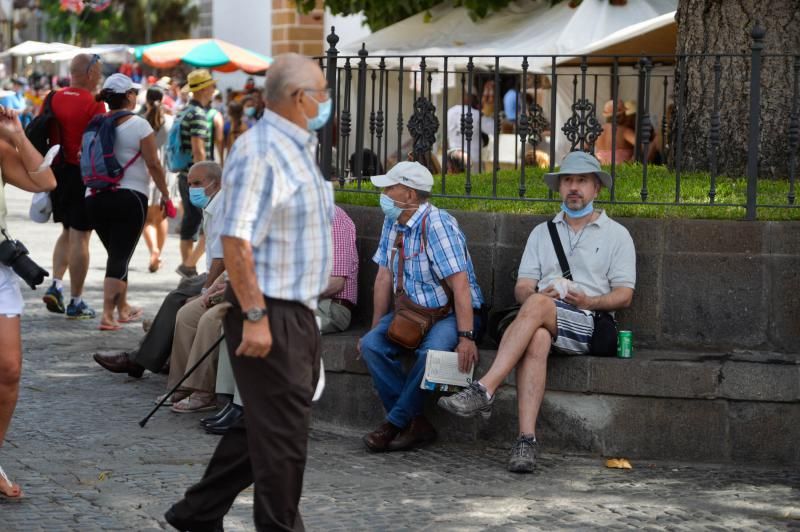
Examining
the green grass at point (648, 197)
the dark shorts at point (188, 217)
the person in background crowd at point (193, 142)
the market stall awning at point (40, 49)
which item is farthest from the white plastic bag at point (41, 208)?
the market stall awning at point (40, 49)

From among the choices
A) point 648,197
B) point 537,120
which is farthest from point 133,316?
point 648,197

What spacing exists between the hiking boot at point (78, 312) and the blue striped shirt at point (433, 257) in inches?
176

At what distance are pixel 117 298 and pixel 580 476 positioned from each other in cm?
493

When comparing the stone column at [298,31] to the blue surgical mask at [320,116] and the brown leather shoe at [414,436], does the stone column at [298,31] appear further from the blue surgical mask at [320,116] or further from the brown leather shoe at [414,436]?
the blue surgical mask at [320,116]

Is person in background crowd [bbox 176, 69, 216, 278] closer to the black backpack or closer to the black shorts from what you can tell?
the black shorts

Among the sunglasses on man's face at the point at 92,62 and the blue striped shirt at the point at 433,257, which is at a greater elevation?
the sunglasses on man's face at the point at 92,62

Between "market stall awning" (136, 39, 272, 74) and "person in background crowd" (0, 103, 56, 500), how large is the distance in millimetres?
16055

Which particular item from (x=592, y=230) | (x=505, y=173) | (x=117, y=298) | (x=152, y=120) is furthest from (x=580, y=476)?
A: (x=152, y=120)

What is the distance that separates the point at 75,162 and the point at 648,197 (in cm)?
486

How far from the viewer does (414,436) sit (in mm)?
7398

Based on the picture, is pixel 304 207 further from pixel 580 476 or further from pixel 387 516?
pixel 580 476

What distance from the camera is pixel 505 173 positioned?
33.7ft

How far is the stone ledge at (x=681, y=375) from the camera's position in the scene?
23.2 feet

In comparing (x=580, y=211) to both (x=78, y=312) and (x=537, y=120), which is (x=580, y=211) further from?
(x=78, y=312)
